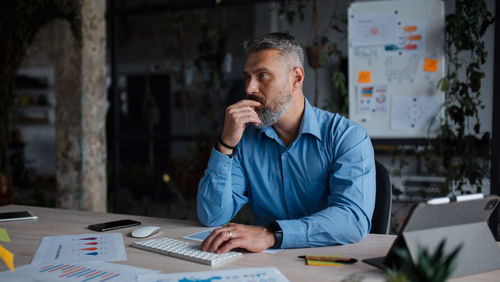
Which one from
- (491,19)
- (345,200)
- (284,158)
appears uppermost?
(491,19)

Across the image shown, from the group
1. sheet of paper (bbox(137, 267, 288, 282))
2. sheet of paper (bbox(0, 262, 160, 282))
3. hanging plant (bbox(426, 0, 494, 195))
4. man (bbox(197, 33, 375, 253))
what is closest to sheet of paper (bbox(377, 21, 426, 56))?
hanging plant (bbox(426, 0, 494, 195))

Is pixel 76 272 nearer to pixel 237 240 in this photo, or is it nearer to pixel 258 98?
pixel 237 240

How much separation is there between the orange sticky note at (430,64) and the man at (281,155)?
1325 mm

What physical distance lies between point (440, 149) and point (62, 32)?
3.07 m

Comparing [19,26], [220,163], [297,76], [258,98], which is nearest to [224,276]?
[220,163]

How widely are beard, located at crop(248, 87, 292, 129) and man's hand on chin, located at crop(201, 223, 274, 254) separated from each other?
595 millimetres

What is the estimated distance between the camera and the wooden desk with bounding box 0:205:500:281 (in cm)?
112

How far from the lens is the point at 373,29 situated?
2.90m

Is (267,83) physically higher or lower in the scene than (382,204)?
higher

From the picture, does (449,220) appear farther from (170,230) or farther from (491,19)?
(491,19)

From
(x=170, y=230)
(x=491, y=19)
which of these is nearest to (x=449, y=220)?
(x=170, y=230)

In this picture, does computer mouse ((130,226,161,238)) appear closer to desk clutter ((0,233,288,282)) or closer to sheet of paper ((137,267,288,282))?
desk clutter ((0,233,288,282))

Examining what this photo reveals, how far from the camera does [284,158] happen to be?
5.85ft

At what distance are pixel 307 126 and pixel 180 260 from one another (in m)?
0.80
